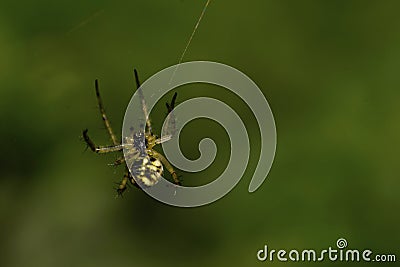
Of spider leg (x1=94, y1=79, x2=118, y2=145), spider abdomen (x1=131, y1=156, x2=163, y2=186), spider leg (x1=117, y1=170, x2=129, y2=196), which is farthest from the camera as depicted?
spider leg (x1=117, y1=170, x2=129, y2=196)

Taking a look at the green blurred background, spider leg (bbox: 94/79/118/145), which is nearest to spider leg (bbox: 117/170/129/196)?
the green blurred background

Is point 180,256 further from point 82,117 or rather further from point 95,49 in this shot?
point 95,49

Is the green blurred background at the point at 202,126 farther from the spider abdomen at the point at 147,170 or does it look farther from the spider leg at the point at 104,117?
the spider abdomen at the point at 147,170

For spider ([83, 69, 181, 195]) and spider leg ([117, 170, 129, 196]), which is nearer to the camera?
spider ([83, 69, 181, 195])

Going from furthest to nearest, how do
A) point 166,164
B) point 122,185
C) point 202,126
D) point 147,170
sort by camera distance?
1. point 202,126
2. point 122,185
3. point 166,164
4. point 147,170

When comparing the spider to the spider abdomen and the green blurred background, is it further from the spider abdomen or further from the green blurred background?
the green blurred background

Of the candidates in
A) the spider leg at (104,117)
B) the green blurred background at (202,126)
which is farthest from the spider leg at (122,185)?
the spider leg at (104,117)

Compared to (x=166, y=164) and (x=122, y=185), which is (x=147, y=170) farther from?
(x=122, y=185)

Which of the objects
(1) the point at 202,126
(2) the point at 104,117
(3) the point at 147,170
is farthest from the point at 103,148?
(1) the point at 202,126

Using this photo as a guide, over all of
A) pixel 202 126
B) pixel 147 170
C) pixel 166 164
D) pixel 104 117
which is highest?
pixel 202 126

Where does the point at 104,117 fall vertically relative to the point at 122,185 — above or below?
above
